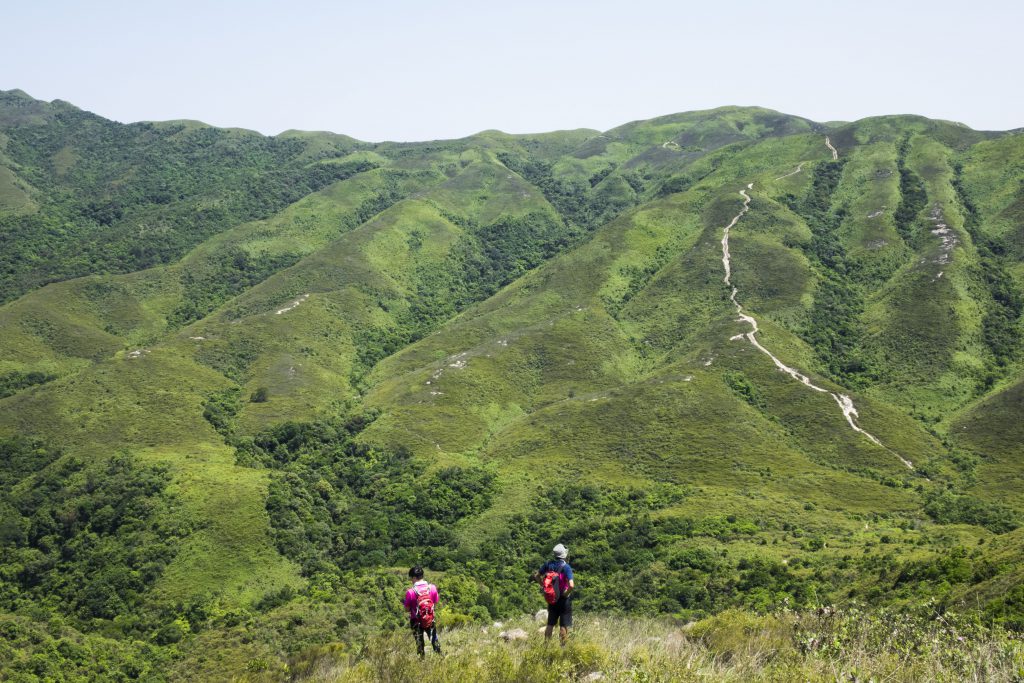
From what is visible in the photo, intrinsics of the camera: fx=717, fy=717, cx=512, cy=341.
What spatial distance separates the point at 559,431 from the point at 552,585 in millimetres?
95390

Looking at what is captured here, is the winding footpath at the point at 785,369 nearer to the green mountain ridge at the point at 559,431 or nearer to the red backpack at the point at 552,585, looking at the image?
the green mountain ridge at the point at 559,431

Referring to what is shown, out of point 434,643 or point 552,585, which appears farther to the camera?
point 434,643

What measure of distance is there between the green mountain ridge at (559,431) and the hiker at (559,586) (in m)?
20.6

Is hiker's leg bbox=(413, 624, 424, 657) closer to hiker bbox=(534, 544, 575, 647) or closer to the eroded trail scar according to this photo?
hiker bbox=(534, 544, 575, 647)

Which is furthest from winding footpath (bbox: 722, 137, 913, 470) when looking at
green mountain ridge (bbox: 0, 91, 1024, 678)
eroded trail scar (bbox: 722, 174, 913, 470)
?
green mountain ridge (bbox: 0, 91, 1024, 678)

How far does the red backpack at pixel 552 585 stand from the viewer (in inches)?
810

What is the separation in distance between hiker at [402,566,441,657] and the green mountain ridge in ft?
78.9

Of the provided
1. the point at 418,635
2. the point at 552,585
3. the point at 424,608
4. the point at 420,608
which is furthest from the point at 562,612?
the point at 418,635

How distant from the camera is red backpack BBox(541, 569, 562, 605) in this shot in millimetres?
20578

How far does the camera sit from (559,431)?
11550 cm

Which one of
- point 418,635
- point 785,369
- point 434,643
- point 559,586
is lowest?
point 785,369

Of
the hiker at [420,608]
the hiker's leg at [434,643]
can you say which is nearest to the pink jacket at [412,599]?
the hiker at [420,608]

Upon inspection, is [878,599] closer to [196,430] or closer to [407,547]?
[407,547]

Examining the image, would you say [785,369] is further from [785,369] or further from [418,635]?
[418,635]
